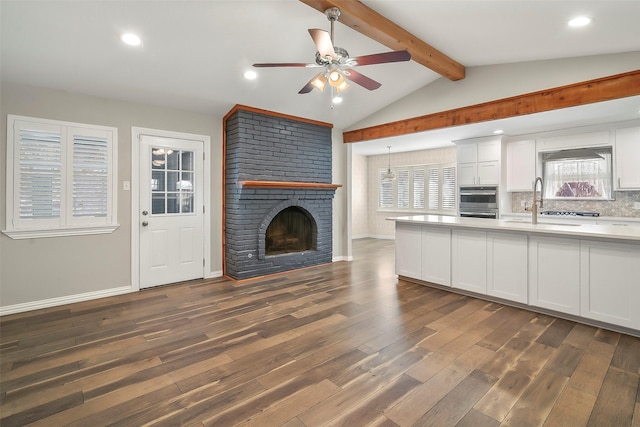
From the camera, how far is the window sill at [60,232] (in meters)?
3.40

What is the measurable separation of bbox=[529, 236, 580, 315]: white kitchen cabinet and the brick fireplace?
3.19 meters

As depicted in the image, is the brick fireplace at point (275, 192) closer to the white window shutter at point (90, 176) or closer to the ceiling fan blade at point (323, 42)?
the white window shutter at point (90, 176)

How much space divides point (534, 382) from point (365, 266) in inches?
139

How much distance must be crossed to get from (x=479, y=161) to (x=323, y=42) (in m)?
4.96

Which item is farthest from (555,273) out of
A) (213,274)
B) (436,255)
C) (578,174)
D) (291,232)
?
(213,274)

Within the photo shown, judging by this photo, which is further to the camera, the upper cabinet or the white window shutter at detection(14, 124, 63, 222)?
the upper cabinet

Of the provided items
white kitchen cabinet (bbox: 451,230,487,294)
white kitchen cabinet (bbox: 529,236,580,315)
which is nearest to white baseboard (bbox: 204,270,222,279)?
white kitchen cabinet (bbox: 451,230,487,294)

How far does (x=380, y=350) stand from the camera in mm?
2566

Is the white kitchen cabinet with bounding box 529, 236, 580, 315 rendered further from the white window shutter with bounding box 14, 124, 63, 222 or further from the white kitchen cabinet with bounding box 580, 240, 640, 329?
the white window shutter with bounding box 14, 124, 63, 222

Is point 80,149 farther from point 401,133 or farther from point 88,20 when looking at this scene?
point 401,133

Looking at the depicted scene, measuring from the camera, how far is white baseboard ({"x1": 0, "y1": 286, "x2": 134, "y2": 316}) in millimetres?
3400

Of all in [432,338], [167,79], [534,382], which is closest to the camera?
[534,382]

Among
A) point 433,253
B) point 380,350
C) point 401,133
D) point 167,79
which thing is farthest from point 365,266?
point 167,79

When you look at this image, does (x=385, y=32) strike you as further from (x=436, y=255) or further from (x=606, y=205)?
(x=606, y=205)
